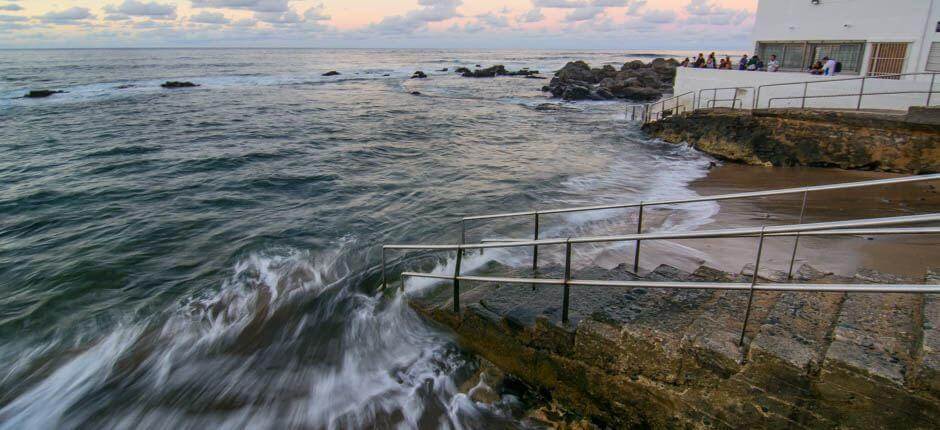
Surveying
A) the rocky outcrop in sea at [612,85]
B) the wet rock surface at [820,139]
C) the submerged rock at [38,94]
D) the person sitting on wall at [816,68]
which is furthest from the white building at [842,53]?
the submerged rock at [38,94]

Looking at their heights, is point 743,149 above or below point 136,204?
above

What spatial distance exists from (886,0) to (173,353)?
23314 millimetres

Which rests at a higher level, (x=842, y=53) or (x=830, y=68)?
(x=842, y=53)

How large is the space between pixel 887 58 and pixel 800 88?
3.74m

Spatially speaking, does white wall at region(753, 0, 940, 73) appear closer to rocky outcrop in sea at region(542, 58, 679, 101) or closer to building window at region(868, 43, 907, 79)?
building window at region(868, 43, 907, 79)

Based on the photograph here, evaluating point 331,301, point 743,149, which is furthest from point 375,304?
point 743,149

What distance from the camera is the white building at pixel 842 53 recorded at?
15055 millimetres

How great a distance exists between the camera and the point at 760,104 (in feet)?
58.0

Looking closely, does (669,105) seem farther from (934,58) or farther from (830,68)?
(934,58)

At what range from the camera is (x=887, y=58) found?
56.2 feet

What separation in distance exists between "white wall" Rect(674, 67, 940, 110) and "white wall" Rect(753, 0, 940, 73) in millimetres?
2134

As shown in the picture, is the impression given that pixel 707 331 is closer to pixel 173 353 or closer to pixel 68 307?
pixel 173 353

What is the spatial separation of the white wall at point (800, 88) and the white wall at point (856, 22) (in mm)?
2134

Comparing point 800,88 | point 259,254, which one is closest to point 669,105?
point 800,88
